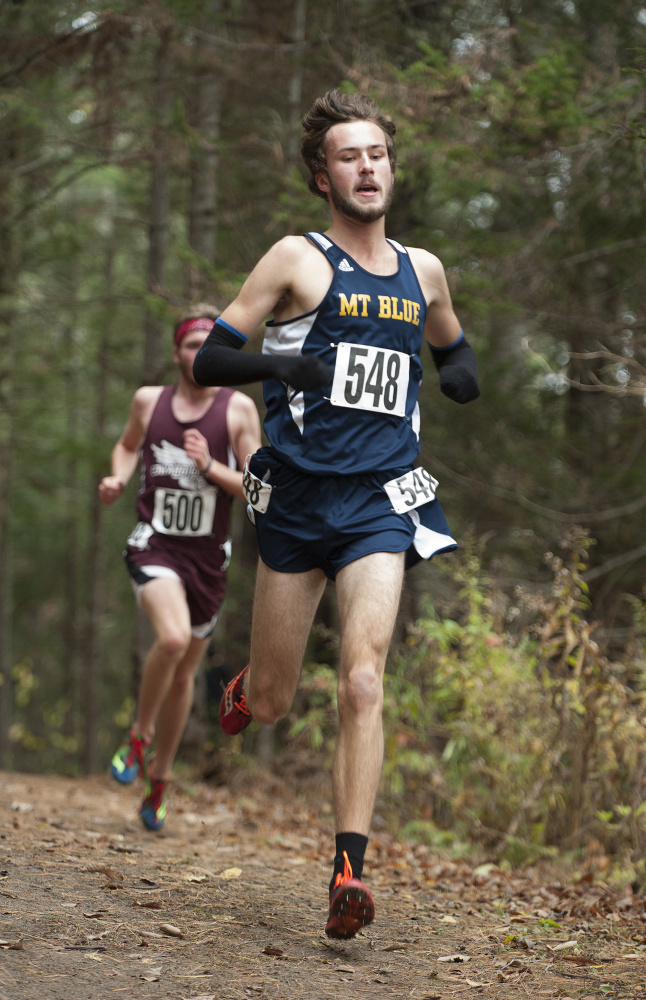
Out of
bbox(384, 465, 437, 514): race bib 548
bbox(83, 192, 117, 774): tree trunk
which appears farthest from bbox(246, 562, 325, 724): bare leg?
bbox(83, 192, 117, 774): tree trunk

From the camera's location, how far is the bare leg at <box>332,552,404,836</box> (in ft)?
10.6

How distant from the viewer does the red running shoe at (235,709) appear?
→ 4127mm

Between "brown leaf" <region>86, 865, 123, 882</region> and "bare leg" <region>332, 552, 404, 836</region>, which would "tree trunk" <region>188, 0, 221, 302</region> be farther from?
"bare leg" <region>332, 552, 404, 836</region>

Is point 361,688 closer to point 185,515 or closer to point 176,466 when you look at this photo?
point 185,515

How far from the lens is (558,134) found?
6.78 m

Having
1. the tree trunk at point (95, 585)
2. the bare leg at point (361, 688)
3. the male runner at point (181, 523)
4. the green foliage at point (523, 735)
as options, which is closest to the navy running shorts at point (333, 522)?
the bare leg at point (361, 688)

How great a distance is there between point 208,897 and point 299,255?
8.13 ft

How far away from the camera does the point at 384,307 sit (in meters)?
3.68

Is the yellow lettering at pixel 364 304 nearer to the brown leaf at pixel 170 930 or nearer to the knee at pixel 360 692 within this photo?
the knee at pixel 360 692

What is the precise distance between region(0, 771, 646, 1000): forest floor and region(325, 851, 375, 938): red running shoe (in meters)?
0.15

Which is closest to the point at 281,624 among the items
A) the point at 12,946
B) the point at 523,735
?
the point at 12,946

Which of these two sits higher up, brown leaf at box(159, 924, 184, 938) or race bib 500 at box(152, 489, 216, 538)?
race bib 500 at box(152, 489, 216, 538)

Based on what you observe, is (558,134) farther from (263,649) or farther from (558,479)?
(263,649)

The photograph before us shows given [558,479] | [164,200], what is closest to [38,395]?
[164,200]
